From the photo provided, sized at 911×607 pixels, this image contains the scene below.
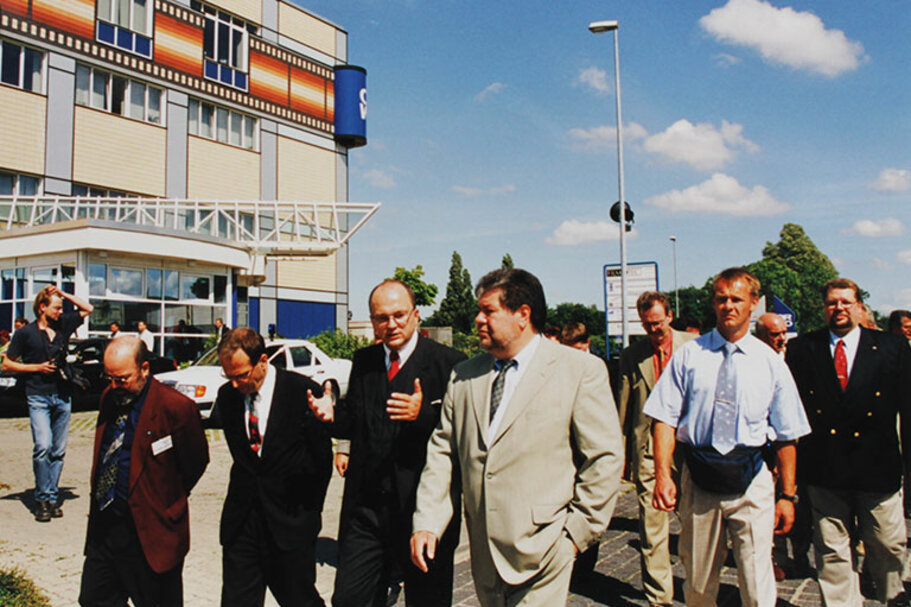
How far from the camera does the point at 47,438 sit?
708cm

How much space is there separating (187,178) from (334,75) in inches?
417

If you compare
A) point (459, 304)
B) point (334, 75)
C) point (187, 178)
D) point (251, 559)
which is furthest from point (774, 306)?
point (459, 304)

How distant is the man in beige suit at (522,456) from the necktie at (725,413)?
96cm

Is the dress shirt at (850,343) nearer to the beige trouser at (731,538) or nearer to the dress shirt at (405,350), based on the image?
the beige trouser at (731,538)

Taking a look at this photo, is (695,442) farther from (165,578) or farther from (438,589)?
(165,578)

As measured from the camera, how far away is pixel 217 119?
32844 millimetres

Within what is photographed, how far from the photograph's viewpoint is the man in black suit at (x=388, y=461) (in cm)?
365

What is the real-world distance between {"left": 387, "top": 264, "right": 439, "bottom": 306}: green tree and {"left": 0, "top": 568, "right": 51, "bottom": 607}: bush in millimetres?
47720

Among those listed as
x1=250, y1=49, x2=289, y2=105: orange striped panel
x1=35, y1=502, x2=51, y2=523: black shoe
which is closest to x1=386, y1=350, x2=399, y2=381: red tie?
x1=35, y1=502, x2=51, y2=523: black shoe

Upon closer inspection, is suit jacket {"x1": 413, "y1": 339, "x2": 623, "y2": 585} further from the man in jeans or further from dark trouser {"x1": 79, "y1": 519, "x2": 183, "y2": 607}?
the man in jeans

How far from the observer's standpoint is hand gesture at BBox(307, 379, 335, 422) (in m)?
3.84

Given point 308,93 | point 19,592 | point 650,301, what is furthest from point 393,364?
point 308,93

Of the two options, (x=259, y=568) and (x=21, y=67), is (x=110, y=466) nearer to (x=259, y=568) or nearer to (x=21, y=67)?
(x=259, y=568)

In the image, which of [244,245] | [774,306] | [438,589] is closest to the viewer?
[438,589]
